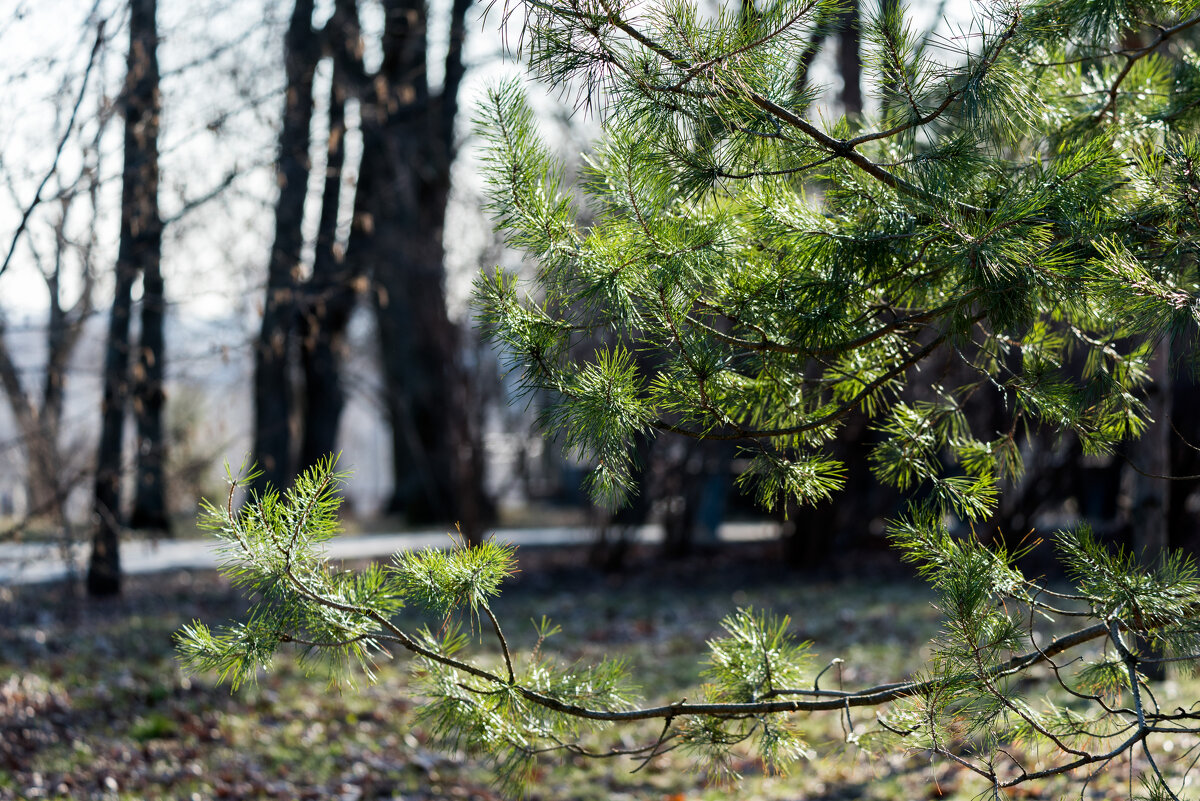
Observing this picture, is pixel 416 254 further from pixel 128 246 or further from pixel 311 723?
pixel 311 723

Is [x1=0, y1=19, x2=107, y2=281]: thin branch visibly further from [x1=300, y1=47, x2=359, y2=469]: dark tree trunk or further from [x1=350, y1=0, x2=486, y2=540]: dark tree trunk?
[x1=300, y1=47, x2=359, y2=469]: dark tree trunk

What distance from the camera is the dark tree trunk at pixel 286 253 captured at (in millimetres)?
6984

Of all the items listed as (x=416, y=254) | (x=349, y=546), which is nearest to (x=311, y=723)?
(x=416, y=254)

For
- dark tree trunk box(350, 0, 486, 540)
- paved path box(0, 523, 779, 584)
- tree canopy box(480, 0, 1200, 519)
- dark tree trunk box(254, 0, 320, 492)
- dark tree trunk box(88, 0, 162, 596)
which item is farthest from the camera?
dark tree trunk box(350, 0, 486, 540)

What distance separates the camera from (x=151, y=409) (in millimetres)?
11273

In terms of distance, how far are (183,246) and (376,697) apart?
6019 mm

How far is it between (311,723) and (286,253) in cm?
409

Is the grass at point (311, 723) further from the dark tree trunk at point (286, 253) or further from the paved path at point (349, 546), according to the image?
the dark tree trunk at point (286, 253)

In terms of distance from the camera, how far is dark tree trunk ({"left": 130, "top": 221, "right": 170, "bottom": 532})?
6.87 m

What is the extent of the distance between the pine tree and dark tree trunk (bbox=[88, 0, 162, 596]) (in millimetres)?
3271

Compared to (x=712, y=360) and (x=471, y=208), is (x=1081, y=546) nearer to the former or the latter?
(x=712, y=360)

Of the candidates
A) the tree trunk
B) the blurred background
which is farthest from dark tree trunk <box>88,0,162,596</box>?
the tree trunk

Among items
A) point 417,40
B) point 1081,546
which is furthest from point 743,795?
point 417,40

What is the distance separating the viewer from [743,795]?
4.84m
